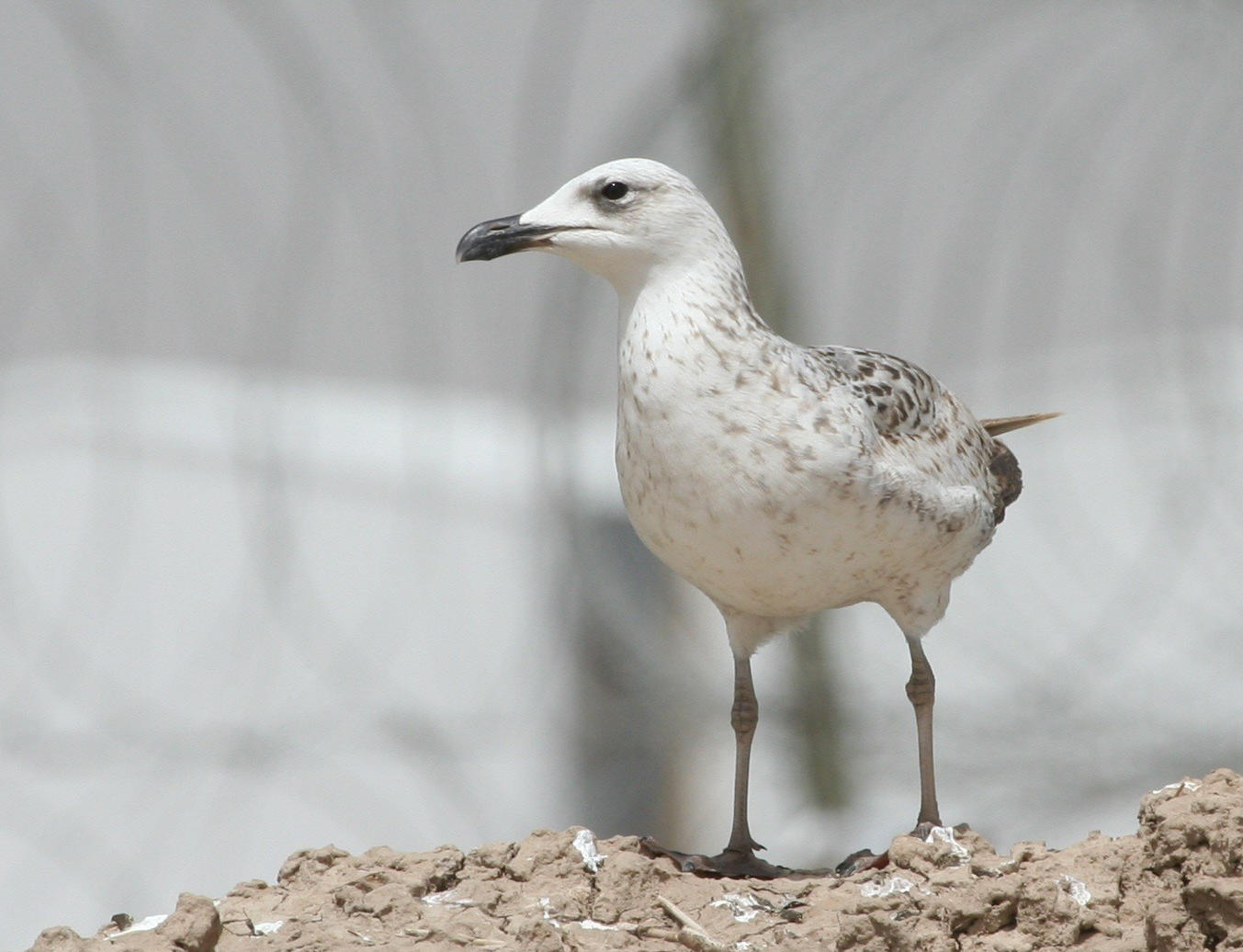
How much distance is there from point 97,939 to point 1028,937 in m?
1.64

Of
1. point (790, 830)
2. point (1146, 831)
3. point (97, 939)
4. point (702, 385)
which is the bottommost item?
point (97, 939)

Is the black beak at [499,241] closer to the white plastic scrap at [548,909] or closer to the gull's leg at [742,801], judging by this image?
the gull's leg at [742,801]

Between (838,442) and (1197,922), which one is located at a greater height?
(838,442)

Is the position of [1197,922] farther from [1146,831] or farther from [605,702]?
[605,702]

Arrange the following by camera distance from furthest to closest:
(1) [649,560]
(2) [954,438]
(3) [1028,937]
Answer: (1) [649,560], (2) [954,438], (3) [1028,937]

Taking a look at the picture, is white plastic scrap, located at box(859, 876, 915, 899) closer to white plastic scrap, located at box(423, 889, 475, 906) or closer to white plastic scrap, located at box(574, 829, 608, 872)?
white plastic scrap, located at box(574, 829, 608, 872)

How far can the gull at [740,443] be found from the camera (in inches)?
147

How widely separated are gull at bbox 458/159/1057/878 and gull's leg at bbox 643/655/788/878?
15 millimetres

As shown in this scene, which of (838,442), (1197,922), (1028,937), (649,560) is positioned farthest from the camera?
(649,560)

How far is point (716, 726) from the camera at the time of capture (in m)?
5.10

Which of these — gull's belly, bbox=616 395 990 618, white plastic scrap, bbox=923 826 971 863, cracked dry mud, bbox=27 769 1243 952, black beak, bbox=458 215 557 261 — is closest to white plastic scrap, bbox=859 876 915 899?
cracked dry mud, bbox=27 769 1243 952

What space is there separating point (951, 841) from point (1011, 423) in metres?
1.69

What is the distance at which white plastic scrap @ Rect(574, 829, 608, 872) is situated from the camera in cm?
351

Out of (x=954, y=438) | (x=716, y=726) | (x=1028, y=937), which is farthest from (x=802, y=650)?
(x=1028, y=937)
